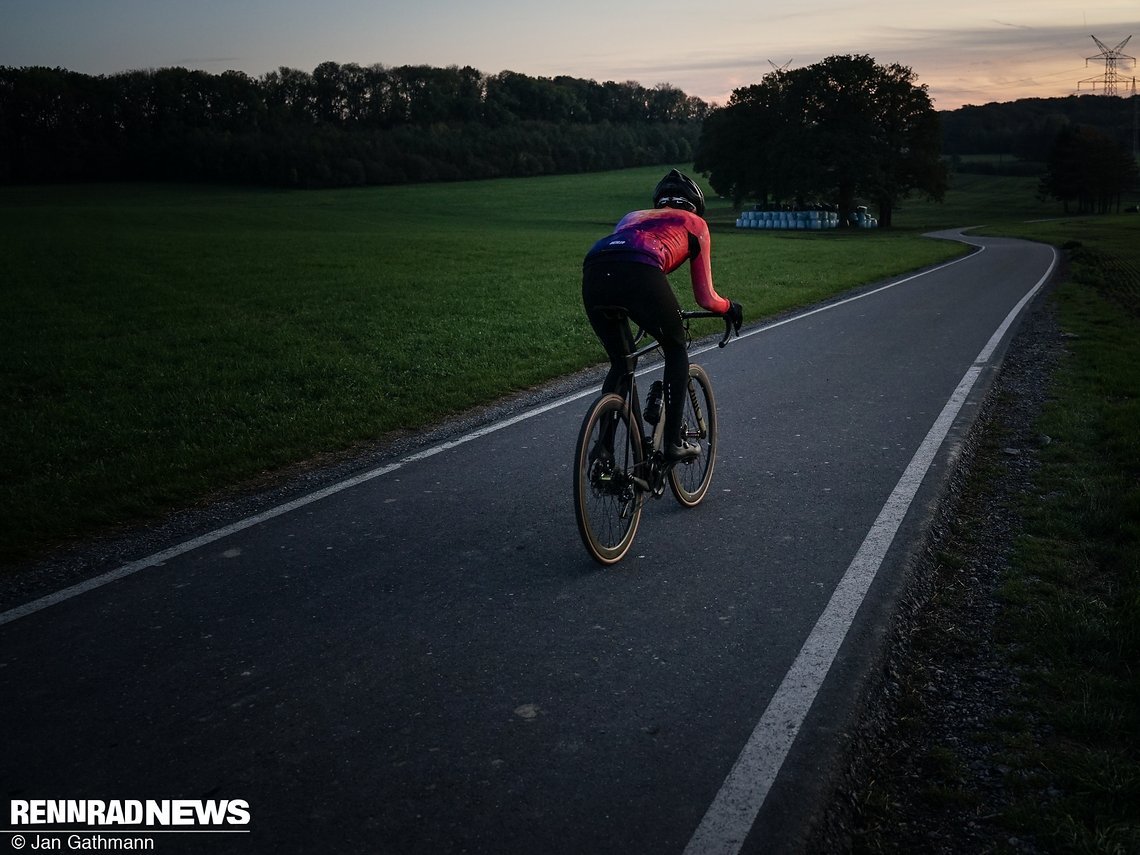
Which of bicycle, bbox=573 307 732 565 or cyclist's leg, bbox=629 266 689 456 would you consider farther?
cyclist's leg, bbox=629 266 689 456

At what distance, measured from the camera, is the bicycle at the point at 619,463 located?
16.9 ft

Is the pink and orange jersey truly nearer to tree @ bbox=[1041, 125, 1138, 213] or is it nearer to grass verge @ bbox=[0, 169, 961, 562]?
grass verge @ bbox=[0, 169, 961, 562]

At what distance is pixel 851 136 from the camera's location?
67.0 metres

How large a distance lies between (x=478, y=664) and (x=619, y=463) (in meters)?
1.73

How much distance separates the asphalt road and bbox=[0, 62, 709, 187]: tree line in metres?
91.5

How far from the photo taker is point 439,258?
31.1 meters

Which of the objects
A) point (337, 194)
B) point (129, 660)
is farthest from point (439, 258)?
point (337, 194)

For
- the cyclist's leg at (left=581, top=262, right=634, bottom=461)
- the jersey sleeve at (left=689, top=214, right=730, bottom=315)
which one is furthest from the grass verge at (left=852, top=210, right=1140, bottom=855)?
the jersey sleeve at (left=689, top=214, right=730, bottom=315)

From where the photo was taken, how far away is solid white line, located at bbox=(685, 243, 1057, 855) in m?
3.08

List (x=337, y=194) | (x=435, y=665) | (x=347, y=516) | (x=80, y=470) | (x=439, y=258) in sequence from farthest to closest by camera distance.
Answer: (x=337, y=194) < (x=439, y=258) < (x=80, y=470) < (x=347, y=516) < (x=435, y=665)

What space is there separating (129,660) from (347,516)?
7.07ft

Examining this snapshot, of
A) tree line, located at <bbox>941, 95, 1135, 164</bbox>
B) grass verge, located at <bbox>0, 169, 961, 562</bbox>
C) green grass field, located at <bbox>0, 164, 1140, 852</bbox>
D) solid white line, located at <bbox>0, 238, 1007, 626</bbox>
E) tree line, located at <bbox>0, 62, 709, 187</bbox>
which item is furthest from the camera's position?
tree line, located at <bbox>941, 95, 1135, 164</bbox>

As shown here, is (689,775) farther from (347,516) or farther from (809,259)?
(809,259)

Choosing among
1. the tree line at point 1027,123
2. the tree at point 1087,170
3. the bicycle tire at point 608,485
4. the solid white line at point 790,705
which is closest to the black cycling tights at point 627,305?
the bicycle tire at point 608,485
